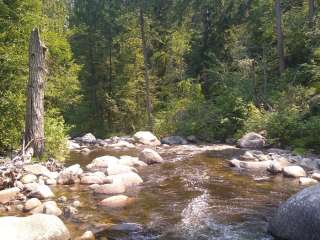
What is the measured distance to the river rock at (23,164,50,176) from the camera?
12.1m

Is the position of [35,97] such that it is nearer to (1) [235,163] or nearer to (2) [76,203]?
(2) [76,203]

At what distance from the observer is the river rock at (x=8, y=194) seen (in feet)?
32.8

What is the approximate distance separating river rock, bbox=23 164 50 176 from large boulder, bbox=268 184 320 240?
265 inches

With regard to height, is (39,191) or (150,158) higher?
(39,191)

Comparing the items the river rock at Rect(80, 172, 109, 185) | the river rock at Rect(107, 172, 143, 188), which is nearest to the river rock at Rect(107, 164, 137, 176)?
the river rock at Rect(80, 172, 109, 185)

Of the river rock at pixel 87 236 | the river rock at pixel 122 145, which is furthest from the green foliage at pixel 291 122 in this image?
the river rock at pixel 87 236

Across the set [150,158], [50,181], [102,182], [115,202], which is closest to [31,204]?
[115,202]

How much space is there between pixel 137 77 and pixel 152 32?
11.4 feet

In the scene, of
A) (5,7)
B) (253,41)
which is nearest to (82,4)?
(253,41)

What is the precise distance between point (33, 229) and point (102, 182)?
15.9ft

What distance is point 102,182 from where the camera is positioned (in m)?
12.0

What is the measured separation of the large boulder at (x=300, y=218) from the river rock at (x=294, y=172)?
17.1 feet

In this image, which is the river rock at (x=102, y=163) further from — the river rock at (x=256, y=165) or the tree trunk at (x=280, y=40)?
the tree trunk at (x=280, y=40)

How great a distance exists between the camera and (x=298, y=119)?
59.2 ft
